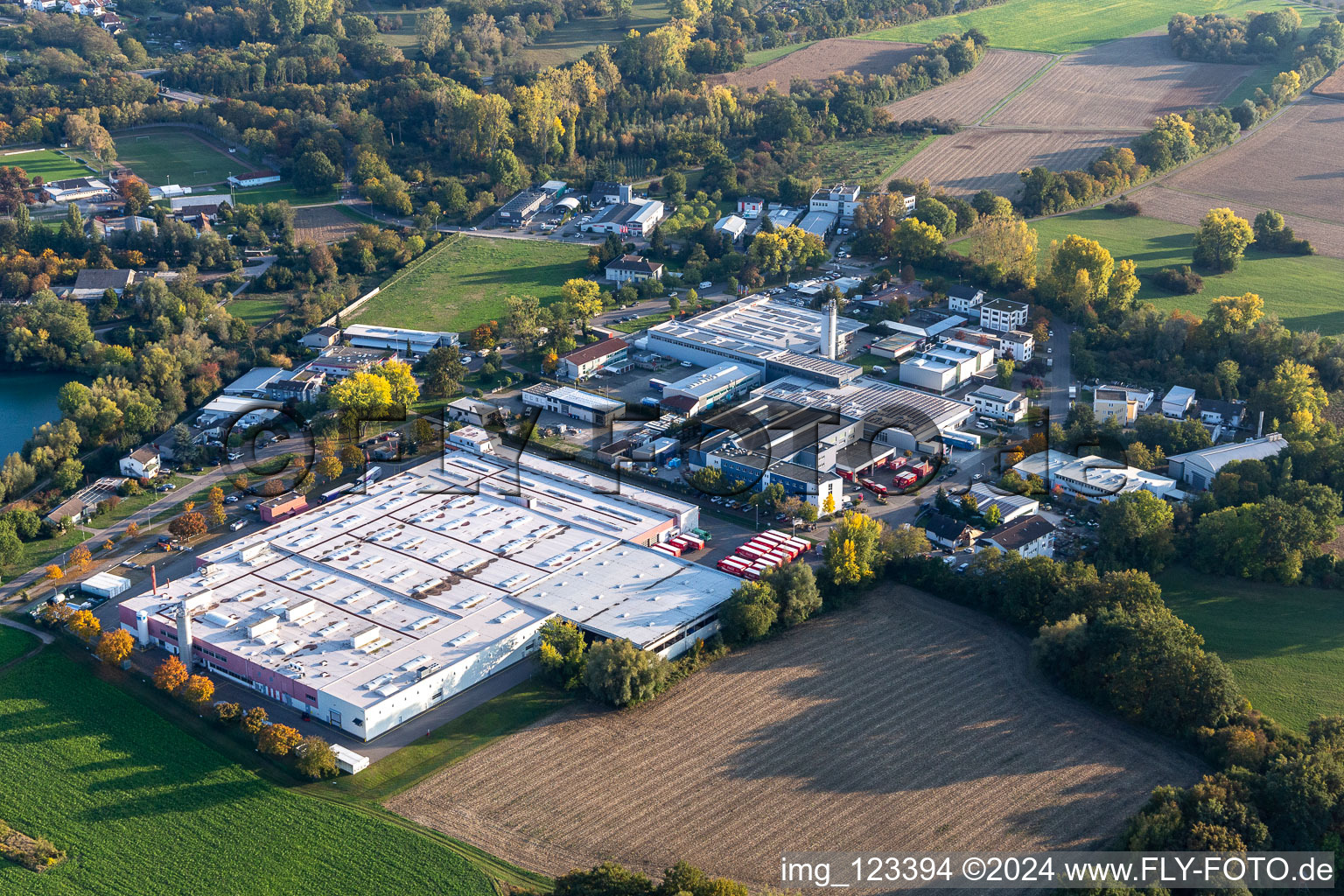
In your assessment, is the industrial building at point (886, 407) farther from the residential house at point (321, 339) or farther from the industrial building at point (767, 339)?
the residential house at point (321, 339)

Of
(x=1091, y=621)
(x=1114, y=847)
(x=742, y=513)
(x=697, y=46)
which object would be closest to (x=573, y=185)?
(x=697, y=46)

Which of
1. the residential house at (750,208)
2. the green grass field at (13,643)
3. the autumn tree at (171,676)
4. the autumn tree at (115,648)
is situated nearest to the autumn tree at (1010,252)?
the residential house at (750,208)

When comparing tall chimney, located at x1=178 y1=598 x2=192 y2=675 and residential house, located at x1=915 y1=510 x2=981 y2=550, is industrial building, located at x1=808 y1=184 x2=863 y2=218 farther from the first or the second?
tall chimney, located at x1=178 y1=598 x2=192 y2=675

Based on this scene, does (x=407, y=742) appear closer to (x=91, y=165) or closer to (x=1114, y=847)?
(x=1114, y=847)

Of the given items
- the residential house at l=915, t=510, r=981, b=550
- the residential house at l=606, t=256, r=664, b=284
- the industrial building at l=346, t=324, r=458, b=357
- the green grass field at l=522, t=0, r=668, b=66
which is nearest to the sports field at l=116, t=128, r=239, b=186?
the green grass field at l=522, t=0, r=668, b=66

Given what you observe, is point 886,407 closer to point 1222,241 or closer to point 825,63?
point 1222,241

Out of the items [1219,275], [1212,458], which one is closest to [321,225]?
[1219,275]
